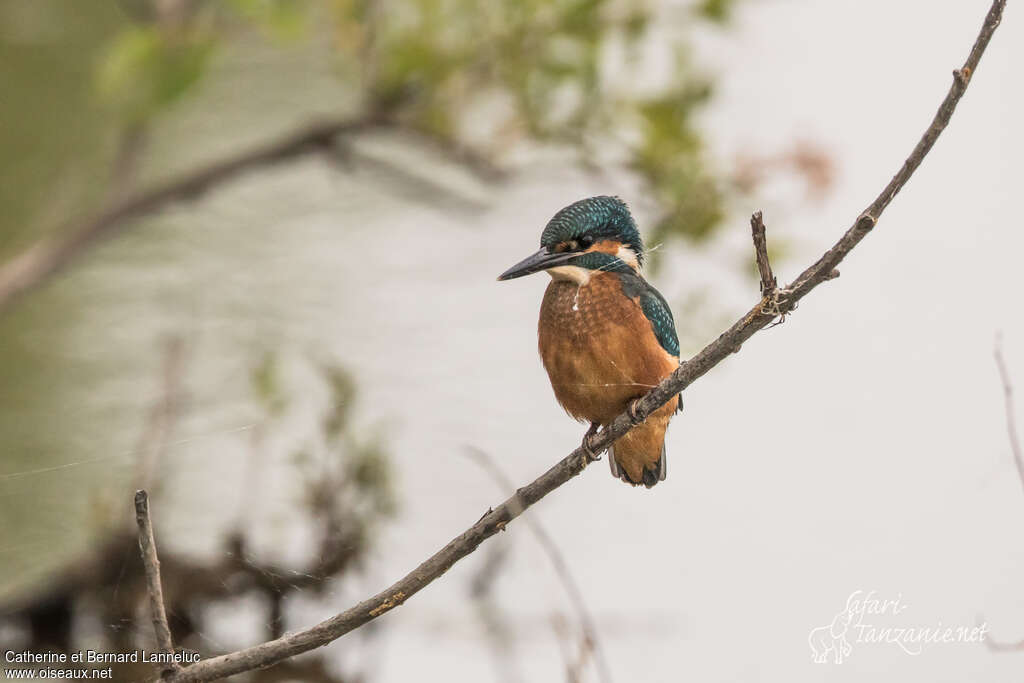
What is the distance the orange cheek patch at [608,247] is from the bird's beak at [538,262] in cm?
5

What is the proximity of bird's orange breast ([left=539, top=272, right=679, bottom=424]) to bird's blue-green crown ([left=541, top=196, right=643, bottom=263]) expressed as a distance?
66 millimetres

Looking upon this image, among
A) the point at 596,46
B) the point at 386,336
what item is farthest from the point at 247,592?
the point at 386,336

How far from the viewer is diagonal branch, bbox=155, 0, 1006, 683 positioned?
1.13 metres

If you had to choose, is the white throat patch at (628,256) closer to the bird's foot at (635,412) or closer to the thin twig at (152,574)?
the bird's foot at (635,412)

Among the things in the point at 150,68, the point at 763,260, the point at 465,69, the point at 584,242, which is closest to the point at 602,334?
the point at 584,242

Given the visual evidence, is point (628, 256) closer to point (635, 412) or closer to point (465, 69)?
point (635, 412)

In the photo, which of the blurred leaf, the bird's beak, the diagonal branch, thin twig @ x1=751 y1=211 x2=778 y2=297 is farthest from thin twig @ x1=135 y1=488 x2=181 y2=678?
the blurred leaf

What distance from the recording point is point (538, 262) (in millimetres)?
1449

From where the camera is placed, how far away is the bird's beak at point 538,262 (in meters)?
1.40

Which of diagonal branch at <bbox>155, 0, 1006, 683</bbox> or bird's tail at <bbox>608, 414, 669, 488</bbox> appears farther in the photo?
bird's tail at <bbox>608, 414, 669, 488</bbox>

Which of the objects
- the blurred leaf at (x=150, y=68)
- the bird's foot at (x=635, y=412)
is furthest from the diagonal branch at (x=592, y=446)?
the blurred leaf at (x=150, y=68)

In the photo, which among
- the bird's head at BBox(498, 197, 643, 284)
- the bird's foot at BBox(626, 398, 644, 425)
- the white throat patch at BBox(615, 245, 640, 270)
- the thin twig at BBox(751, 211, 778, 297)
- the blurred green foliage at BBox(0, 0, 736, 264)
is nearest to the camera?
Answer: the thin twig at BBox(751, 211, 778, 297)

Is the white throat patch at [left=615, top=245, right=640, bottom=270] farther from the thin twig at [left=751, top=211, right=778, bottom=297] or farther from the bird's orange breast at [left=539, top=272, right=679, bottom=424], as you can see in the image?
the thin twig at [left=751, top=211, right=778, bottom=297]

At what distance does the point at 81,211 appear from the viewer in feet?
19.1
